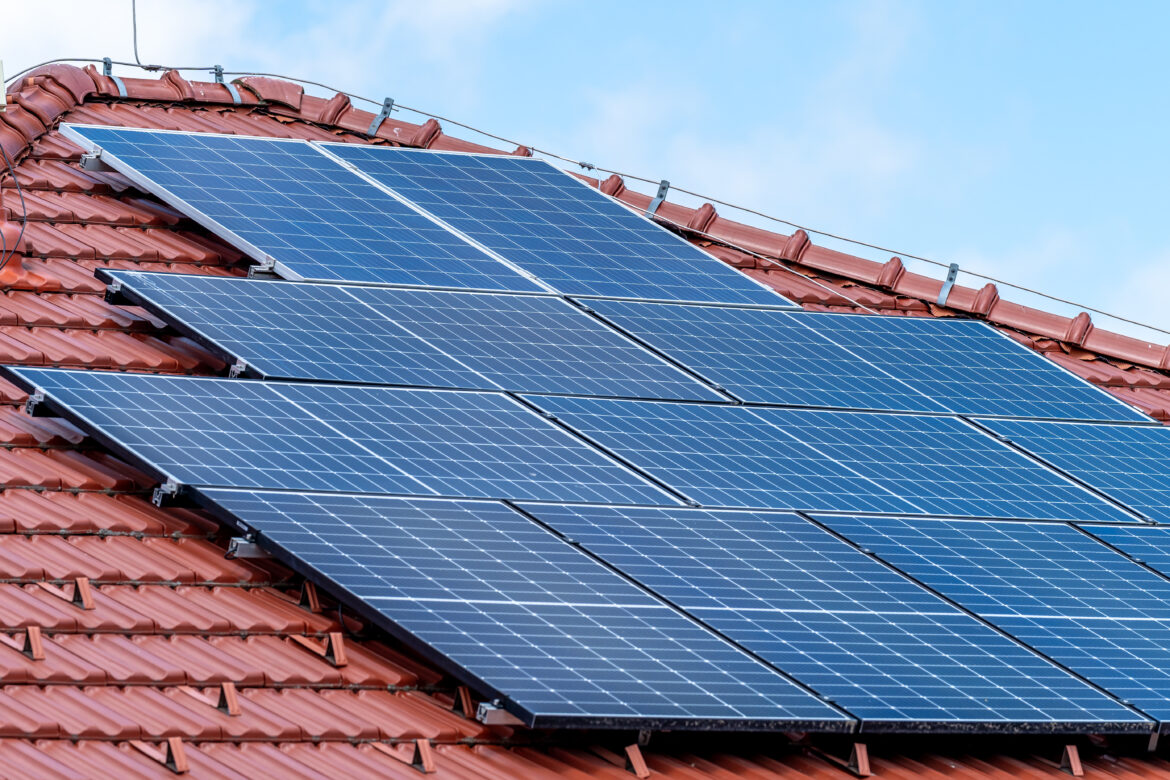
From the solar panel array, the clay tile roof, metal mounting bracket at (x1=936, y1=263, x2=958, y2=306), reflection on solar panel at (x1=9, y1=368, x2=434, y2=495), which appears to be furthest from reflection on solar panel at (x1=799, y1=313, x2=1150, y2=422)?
reflection on solar panel at (x1=9, y1=368, x2=434, y2=495)

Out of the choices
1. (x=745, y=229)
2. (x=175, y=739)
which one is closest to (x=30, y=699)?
(x=175, y=739)

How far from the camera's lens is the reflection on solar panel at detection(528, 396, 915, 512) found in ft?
53.0

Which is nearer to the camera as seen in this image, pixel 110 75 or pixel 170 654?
pixel 170 654

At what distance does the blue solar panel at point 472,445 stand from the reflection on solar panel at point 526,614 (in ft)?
1.80

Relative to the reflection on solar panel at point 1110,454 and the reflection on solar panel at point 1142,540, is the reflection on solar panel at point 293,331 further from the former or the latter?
the reflection on solar panel at point 1142,540

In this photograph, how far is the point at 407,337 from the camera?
17.3 metres

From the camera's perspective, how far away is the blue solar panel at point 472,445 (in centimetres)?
1534

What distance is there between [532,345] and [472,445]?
2085mm

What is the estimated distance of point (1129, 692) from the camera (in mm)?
15016

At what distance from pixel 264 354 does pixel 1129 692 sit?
7348mm

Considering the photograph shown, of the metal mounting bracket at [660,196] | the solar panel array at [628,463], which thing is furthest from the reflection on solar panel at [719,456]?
the metal mounting bracket at [660,196]

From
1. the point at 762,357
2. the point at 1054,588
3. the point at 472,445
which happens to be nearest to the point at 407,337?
the point at 472,445

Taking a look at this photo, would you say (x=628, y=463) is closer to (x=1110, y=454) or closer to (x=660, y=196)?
(x=1110, y=454)

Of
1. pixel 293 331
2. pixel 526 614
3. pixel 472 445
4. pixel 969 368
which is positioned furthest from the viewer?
pixel 969 368
